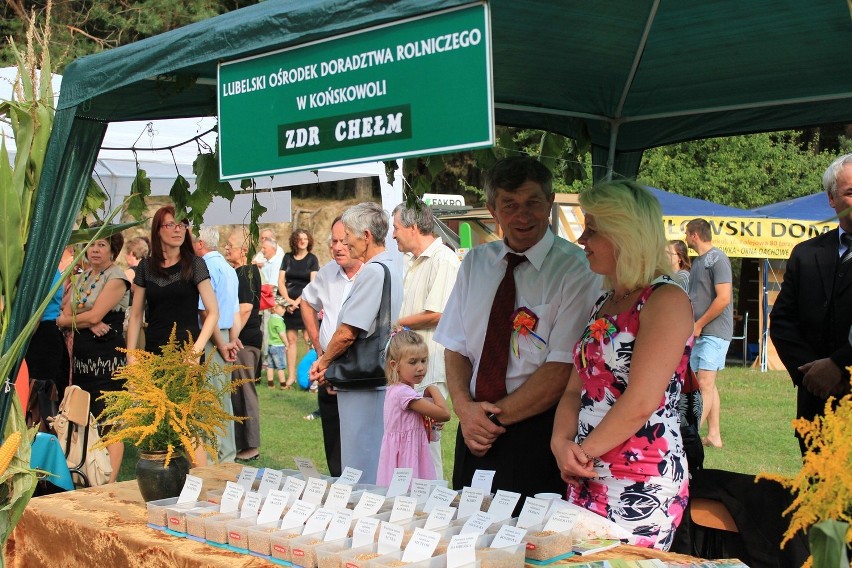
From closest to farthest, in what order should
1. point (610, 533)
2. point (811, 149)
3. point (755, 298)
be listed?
point (610, 533), point (755, 298), point (811, 149)

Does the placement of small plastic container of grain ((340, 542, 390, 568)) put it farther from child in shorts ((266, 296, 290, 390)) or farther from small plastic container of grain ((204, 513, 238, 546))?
child in shorts ((266, 296, 290, 390))

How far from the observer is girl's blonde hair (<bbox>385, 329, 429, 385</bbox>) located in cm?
420

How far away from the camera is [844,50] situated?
10.3 ft

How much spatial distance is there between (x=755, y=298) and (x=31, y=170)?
12.4m

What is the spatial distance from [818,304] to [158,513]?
2.63 metres

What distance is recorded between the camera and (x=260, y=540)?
2408 mm

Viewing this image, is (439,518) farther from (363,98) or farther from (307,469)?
(363,98)

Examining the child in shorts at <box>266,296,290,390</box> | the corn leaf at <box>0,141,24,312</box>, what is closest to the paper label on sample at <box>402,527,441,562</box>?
the corn leaf at <box>0,141,24,312</box>

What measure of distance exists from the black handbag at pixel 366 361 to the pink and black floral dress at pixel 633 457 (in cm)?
210

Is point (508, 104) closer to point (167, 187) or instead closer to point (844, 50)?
point (844, 50)

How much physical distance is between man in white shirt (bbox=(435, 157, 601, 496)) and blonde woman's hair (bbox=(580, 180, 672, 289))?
45 centimetres

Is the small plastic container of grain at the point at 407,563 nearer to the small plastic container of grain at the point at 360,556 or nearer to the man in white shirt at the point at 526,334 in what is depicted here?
the small plastic container of grain at the point at 360,556

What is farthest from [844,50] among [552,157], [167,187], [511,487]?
[167,187]

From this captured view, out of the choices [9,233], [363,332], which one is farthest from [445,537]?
[363,332]
